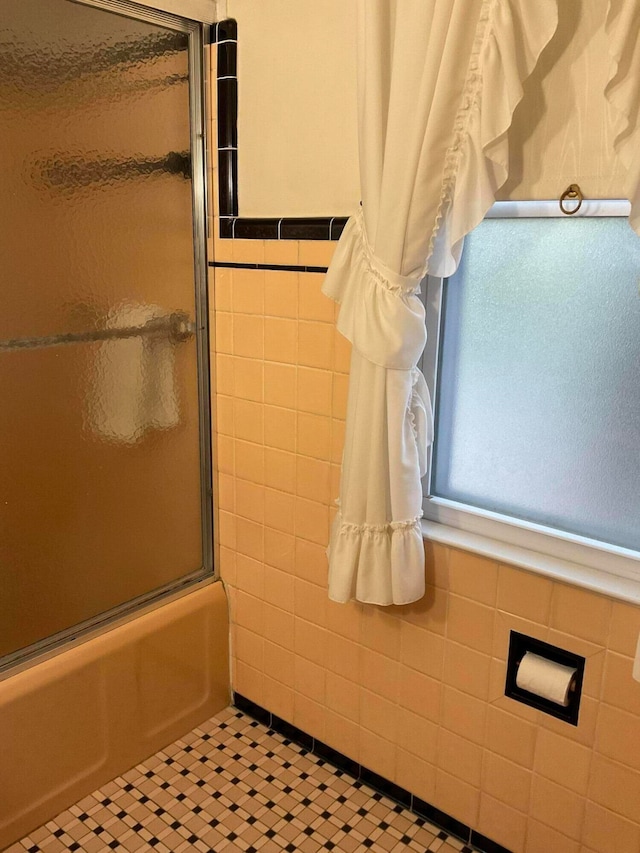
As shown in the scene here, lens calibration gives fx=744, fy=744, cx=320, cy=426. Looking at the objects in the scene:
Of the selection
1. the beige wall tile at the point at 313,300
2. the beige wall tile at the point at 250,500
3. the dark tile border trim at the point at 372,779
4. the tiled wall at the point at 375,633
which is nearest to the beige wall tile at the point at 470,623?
the tiled wall at the point at 375,633

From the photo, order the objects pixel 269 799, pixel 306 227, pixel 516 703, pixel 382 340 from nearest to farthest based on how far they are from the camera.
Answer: pixel 382 340 < pixel 516 703 < pixel 306 227 < pixel 269 799

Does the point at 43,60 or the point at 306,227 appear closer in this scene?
the point at 43,60

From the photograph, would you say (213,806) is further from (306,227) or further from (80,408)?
(306,227)

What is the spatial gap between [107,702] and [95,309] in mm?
888

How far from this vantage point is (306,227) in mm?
1575

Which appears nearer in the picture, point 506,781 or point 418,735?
point 506,781

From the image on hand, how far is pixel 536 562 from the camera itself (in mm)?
1377

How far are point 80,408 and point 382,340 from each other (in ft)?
2.23

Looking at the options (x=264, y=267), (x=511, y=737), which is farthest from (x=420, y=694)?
(x=264, y=267)

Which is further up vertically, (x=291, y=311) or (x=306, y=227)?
(x=306, y=227)

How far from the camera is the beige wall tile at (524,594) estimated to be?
4.49 feet

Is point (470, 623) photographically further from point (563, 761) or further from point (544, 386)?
point (544, 386)

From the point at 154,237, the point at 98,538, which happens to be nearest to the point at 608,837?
the point at 98,538

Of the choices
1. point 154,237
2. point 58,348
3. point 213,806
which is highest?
point 154,237
